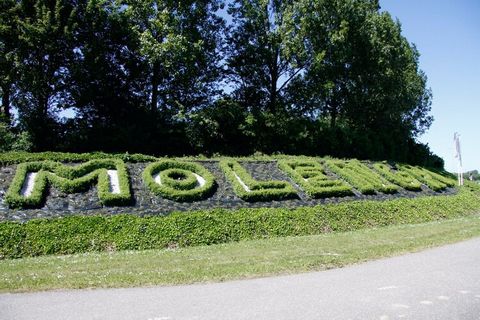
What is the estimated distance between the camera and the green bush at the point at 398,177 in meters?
25.0

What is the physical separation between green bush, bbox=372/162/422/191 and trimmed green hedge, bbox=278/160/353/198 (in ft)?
15.8

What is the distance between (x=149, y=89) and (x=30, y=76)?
32.7 feet

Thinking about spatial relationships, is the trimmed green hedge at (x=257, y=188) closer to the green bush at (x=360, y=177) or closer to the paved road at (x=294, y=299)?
the green bush at (x=360, y=177)

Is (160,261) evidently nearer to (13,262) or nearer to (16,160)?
(13,262)

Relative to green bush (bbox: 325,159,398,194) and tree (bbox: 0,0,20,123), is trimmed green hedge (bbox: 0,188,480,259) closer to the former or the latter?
green bush (bbox: 325,159,398,194)

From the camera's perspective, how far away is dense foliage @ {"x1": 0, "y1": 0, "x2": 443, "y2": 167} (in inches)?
1156

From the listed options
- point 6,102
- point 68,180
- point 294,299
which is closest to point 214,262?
point 294,299

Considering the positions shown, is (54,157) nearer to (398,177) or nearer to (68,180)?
(68,180)

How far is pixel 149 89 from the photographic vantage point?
3591 centimetres

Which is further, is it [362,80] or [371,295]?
[362,80]

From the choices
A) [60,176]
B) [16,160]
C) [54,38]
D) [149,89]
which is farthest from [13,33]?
[60,176]

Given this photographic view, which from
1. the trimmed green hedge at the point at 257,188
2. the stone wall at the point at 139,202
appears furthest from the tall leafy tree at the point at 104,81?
the trimmed green hedge at the point at 257,188

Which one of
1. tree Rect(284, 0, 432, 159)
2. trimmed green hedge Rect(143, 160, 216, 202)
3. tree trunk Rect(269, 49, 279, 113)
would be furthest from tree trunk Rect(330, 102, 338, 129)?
trimmed green hedge Rect(143, 160, 216, 202)

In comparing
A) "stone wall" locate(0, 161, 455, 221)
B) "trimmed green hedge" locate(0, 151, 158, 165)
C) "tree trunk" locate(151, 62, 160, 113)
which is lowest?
"stone wall" locate(0, 161, 455, 221)
